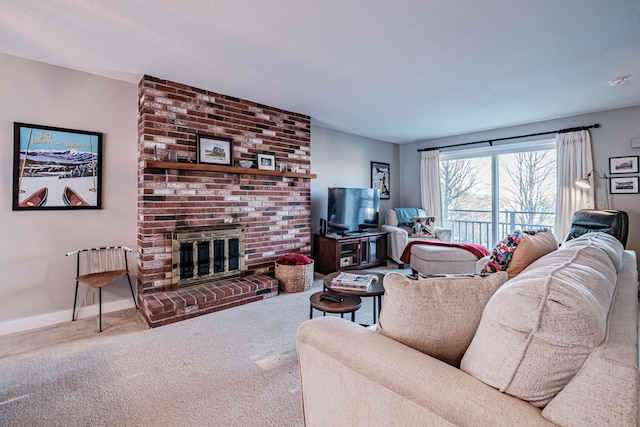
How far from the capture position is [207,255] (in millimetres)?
3301

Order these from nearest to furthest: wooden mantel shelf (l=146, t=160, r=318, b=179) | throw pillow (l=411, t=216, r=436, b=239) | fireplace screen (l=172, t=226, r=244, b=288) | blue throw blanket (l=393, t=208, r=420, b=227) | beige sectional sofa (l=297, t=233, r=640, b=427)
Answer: beige sectional sofa (l=297, t=233, r=640, b=427), wooden mantel shelf (l=146, t=160, r=318, b=179), fireplace screen (l=172, t=226, r=244, b=288), throw pillow (l=411, t=216, r=436, b=239), blue throw blanket (l=393, t=208, r=420, b=227)

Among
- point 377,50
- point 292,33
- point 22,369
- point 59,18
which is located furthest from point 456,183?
point 22,369

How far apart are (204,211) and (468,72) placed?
300 cm

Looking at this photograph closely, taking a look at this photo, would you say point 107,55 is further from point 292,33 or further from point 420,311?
point 420,311

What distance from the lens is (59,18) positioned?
6.64 feet

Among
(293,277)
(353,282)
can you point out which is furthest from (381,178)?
(353,282)

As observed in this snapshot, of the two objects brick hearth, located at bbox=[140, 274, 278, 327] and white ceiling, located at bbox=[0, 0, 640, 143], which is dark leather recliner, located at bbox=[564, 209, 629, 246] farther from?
brick hearth, located at bbox=[140, 274, 278, 327]

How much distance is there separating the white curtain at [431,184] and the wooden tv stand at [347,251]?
136 cm

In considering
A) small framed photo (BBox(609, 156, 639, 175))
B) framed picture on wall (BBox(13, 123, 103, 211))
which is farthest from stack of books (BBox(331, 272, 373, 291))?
small framed photo (BBox(609, 156, 639, 175))

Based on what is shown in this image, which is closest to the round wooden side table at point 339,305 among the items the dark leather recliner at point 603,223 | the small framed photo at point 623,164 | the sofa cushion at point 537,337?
the sofa cushion at point 537,337

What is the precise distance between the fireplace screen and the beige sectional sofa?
7.90ft

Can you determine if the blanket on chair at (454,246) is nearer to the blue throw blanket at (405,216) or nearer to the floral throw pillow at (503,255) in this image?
the blue throw blanket at (405,216)

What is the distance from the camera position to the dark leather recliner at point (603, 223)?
329 centimetres

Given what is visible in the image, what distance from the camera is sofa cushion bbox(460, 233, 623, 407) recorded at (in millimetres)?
693
